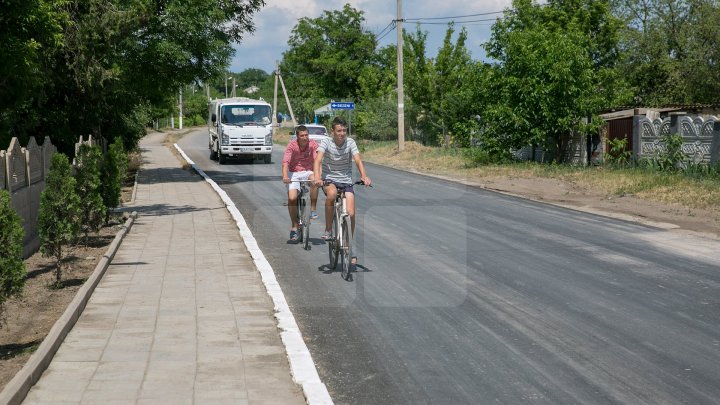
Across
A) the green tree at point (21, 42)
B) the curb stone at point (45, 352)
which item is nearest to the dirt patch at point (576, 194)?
the curb stone at point (45, 352)

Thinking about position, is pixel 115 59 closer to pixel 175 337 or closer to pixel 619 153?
pixel 619 153

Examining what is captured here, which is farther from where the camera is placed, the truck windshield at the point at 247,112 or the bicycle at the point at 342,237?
the truck windshield at the point at 247,112

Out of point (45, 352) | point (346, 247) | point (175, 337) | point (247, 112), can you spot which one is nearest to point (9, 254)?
point (45, 352)

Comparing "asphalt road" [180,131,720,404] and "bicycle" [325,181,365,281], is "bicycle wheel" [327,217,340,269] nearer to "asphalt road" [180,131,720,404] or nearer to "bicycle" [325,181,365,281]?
"bicycle" [325,181,365,281]

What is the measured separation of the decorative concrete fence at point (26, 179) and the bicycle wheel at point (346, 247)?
4.10 meters

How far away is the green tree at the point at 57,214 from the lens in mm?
10367

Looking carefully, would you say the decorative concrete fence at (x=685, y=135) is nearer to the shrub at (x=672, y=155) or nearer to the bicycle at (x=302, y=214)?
the shrub at (x=672, y=155)

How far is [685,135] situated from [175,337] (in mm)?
20434

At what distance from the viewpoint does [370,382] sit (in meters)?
6.27

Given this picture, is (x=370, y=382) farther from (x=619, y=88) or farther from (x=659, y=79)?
(x=659, y=79)

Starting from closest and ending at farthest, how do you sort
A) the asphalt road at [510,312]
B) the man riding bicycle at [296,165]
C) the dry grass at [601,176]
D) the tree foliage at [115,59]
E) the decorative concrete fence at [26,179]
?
the asphalt road at [510,312], the decorative concrete fence at [26,179], the man riding bicycle at [296,165], the dry grass at [601,176], the tree foliage at [115,59]

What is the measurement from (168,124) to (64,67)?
322ft

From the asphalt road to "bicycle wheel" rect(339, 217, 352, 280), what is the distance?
0.72 ft

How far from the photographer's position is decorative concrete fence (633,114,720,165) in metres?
23.2
